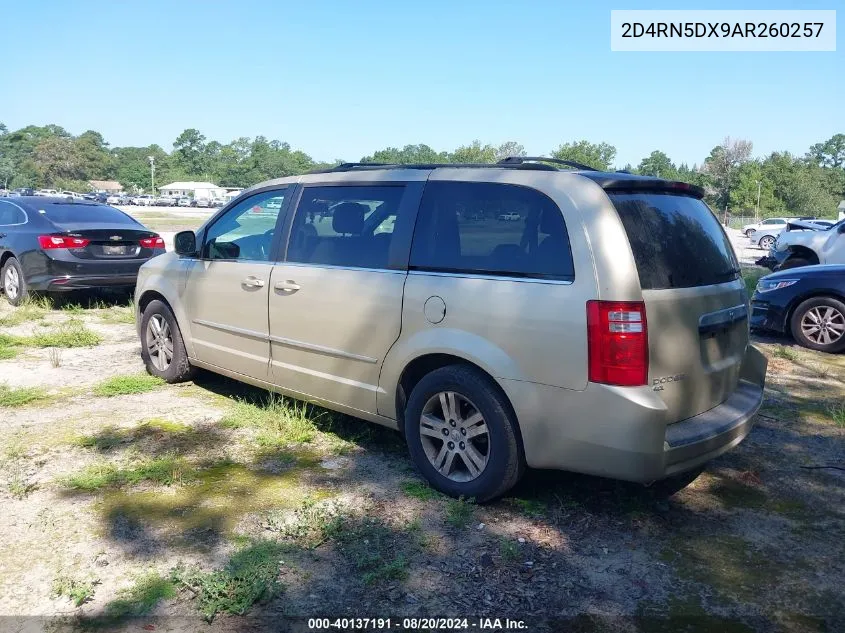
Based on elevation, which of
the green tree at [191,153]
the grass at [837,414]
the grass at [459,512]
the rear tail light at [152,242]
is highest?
the green tree at [191,153]

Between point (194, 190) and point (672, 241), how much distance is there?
11675 cm

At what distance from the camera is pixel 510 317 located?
11.7 ft

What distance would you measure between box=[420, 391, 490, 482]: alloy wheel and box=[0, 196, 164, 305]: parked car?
286 inches

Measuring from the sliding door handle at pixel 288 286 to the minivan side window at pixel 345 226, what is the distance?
16 centimetres

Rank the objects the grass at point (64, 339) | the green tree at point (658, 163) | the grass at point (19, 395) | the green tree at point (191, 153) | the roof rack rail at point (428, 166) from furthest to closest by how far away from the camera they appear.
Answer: the green tree at point (191, 153) → the green tree at point (658, 163) → the grass at point (64, 339) → the grass at point (19, 395) → the roof rack rail at point (428, 166)

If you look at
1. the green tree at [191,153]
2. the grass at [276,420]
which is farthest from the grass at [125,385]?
the green tree at [191,153]

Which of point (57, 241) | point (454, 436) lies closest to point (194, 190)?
point (57, 241)

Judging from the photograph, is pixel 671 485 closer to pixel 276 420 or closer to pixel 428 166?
pixel 428 166

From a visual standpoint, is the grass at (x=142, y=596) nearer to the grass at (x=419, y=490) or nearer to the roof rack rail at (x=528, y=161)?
the grass at (x=419, y=490)

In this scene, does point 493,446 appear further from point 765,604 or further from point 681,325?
point 765,604

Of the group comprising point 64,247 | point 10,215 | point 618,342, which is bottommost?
point 618,342

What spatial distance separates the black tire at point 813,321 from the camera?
25.6 ft

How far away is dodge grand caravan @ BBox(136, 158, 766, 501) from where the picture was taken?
3352 mm

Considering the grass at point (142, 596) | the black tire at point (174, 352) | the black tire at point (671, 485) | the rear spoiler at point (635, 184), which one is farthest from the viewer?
the black tire at point (174, 352)
